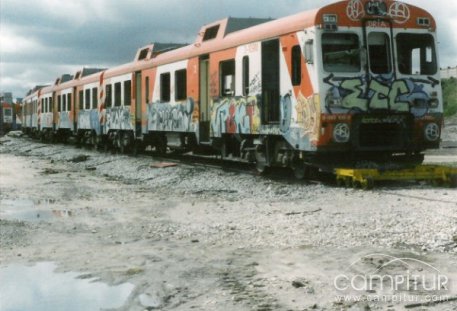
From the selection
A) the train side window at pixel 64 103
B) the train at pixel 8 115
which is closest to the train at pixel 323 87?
the train side window at pixel 64 103

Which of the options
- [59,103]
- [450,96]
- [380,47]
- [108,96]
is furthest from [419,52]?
[450,96]

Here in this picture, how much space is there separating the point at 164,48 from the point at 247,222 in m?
14.3

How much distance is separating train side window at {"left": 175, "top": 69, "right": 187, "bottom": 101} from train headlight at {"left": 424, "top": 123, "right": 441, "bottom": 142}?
762cm

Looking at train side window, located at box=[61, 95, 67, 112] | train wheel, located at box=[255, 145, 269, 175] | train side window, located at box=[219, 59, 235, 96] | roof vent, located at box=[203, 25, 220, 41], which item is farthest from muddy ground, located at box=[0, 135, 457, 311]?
train side window, located at box=[61, 95, 67, 112]

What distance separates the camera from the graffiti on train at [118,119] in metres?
24.0

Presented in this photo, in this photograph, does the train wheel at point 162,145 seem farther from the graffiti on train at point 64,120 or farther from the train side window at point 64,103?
the train side window at point 64,103

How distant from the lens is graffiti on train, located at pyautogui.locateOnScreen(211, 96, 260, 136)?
47.1 feet

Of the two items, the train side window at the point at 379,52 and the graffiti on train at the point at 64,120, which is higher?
the train side window at the point at 379,52

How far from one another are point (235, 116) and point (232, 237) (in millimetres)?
7755

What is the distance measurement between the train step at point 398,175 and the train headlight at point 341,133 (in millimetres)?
532

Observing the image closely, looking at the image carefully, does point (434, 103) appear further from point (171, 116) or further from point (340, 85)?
point (171, 116)

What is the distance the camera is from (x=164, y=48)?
22.1 meters

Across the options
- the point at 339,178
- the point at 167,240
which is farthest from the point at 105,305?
the point at 339,178

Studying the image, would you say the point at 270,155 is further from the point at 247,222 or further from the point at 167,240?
the point at 167,240
